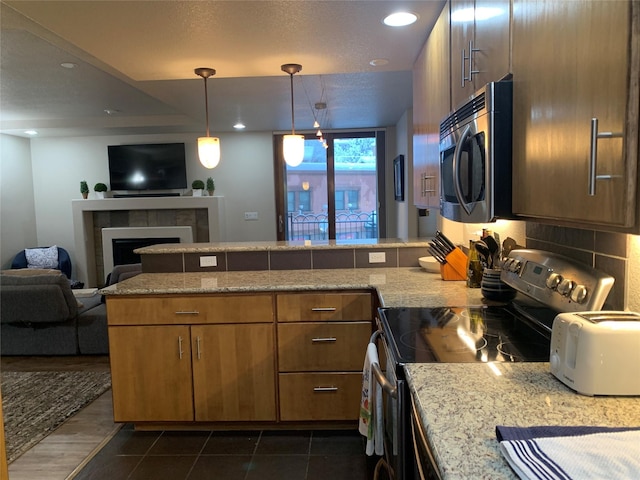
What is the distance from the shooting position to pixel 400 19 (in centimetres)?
213

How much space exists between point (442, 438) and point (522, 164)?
2.50ft

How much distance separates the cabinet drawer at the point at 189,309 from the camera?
8.23 ft

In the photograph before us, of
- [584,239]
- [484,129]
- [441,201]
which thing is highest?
[484,129]

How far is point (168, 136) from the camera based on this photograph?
271 inches

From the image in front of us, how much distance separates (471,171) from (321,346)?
140cm

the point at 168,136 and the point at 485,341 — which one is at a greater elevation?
the point at 168,136

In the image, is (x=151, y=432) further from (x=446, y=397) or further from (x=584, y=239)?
(x=584, y=239)

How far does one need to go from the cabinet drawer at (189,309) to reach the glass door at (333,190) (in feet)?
15.2

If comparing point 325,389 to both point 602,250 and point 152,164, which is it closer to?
point 602,250

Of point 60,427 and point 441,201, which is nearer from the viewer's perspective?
point 441,201

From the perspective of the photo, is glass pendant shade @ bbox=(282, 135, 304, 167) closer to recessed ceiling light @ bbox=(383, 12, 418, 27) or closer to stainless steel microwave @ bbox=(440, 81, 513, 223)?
recessed ceiling light @ bbox=(383, 12, 418, 27)

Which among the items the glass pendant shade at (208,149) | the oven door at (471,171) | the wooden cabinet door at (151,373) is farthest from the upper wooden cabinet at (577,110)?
the glass pendant shade at (208,149)

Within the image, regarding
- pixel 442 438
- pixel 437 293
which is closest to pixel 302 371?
pixel 437 293

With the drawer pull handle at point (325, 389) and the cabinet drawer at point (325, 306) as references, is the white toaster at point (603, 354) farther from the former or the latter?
the drawer pull handle at point (325, 389)
